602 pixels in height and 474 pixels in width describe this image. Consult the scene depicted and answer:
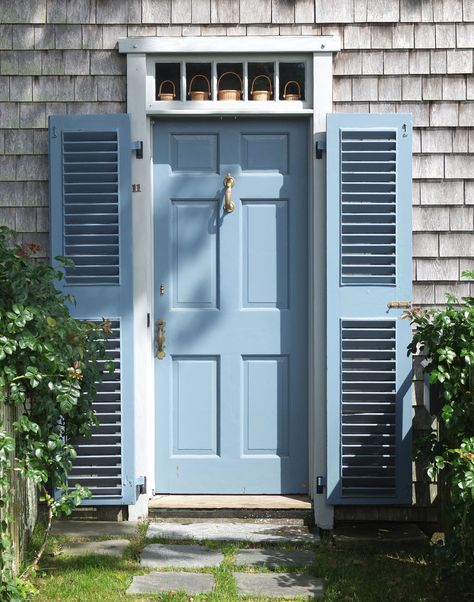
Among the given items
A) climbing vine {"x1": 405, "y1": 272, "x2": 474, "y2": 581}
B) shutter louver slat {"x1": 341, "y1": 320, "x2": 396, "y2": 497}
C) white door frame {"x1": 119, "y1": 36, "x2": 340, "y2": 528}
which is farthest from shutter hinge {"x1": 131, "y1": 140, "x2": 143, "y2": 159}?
climbing vine {"x1": 405, "y1": 272, "x2": 474, "y2": 581}

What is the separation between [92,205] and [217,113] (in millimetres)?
833

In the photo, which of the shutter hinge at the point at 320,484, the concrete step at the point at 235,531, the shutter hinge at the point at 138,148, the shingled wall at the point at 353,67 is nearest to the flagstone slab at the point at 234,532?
the concrete step at the point at 235,531

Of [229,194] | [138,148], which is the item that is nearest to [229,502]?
[229,194]

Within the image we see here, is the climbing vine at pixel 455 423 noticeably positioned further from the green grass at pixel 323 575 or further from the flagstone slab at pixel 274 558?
the flagstone slab at pixel 274 558

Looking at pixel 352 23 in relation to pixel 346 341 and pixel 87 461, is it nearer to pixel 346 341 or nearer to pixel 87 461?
pixel 346 341

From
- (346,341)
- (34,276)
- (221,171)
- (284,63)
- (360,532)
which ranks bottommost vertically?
(360,532)

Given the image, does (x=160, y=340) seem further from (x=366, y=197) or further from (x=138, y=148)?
(x=366, y=197)

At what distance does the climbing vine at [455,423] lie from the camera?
4.05 m

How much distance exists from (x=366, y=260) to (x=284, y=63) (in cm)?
116

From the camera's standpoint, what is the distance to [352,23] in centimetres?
535

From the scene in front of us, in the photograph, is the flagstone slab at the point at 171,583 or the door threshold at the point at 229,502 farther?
the door threshold at the point at 229,502

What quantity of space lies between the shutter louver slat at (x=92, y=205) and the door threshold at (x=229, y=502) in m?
1.23

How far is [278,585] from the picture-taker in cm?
443

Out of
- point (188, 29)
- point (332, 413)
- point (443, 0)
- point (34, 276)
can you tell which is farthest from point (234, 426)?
point (443, 0)
